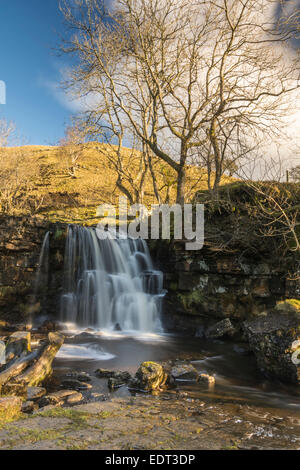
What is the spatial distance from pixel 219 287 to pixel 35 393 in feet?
23.3

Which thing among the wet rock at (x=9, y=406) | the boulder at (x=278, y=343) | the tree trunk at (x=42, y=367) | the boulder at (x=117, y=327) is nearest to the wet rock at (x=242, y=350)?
the boulder at (x=278, y=343)

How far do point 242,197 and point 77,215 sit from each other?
46.9 ft

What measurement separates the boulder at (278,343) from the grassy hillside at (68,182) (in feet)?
29.2

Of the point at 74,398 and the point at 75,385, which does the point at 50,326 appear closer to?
the point at 75,385

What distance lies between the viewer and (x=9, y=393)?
446 centimetres

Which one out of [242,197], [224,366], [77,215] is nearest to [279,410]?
[224,366]

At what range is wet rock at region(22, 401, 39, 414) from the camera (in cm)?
418

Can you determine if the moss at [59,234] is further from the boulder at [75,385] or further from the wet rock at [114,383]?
the wet rock at [114,383]

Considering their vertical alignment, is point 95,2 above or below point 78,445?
above

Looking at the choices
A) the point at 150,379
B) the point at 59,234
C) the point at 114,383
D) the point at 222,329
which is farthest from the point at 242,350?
the point at 59,234

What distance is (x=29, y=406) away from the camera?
431 cm

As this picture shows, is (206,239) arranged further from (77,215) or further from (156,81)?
(77,215)

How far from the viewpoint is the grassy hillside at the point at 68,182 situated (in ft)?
68.2

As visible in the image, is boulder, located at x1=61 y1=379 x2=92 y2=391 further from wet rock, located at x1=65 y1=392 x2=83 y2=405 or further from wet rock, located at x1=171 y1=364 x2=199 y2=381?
wet rock, located at x1=171 y1=364 x2=199 y2=381
